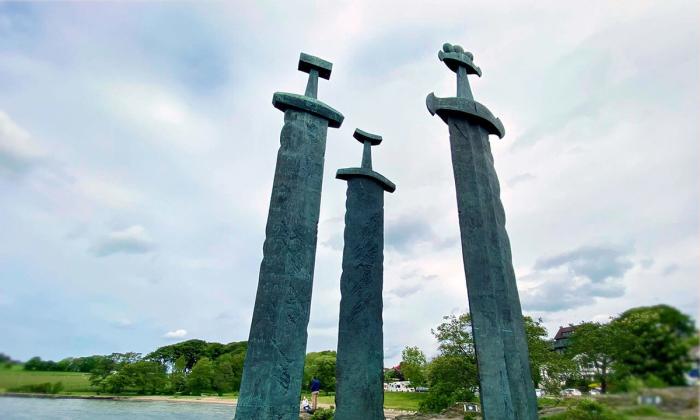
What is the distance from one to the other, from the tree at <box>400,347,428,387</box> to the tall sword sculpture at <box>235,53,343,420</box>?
30486 millimetres

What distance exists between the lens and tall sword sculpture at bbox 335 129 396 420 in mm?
8680

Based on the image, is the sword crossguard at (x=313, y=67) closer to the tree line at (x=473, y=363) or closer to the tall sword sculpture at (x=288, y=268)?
the tall sword sculpture at (x=288, y=268)

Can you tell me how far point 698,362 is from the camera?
6.75 feet

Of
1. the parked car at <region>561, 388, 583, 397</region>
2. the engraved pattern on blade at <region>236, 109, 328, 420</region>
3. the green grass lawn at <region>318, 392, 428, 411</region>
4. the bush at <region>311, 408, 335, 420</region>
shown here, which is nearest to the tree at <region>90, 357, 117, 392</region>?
the engraved pattern on blade at <region>236, 109, 328, 420</region>

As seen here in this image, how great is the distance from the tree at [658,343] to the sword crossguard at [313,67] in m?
6.79

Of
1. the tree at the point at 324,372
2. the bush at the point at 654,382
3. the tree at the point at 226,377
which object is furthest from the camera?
the tree at the point at 226,377

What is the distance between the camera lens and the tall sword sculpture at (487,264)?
615cm

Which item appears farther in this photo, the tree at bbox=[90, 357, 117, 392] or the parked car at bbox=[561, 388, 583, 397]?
the parked car at bbox=[561, 388, 583, 397]

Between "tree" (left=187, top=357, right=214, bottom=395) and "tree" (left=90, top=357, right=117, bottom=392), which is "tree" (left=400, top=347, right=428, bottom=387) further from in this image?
"tree" (left=90, top=357, right=117, bottom=392)

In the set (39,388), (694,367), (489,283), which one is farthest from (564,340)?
(39,388)

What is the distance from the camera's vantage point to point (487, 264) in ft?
22.1

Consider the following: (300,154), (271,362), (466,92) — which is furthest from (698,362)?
(466,92)

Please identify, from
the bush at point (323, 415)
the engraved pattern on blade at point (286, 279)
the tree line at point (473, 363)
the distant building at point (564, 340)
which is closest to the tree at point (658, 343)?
the tree line at point (473, 363)

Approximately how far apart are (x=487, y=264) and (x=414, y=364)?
31568 millimetres
